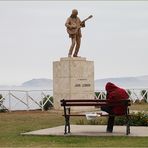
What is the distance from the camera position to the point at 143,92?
37.0 m

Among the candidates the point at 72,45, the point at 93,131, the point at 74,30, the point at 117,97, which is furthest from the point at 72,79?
the point at 117,97

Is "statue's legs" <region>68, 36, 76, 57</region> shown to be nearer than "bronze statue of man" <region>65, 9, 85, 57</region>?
No

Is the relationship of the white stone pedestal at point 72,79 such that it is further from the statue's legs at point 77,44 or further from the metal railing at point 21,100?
the metal railing at point 21,100

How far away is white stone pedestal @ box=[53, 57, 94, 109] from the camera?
81.6 feet

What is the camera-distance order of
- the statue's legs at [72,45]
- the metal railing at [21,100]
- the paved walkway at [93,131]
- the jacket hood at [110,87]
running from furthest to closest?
1. the metal railing at [21,100]
2. the statue's legs at [72,45]
3. the jacket hood at [110,87]
4. the paved walkway at [93,131]

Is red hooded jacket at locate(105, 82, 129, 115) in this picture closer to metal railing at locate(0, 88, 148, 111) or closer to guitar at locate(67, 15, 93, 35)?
guitar at locate(67, 15, 93, 35)

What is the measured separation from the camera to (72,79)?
24.9 meters

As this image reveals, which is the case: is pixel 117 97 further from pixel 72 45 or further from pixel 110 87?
pixel 72 45

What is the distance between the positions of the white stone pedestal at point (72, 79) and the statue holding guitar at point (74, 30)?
23.8 inches

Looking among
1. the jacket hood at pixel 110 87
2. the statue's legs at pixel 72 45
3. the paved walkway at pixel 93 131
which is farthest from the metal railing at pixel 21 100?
the jacket hood at pixel 110 87

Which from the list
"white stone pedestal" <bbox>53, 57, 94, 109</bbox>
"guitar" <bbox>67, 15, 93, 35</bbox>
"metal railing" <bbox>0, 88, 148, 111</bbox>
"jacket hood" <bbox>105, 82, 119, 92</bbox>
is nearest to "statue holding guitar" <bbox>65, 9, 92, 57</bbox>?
"guitar" <bbox>67, 15, 93, 35</bbox>

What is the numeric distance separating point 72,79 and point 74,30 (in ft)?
7.23

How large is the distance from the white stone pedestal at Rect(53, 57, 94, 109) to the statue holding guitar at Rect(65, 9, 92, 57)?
1.99 feet

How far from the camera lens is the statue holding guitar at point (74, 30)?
82.6ft
